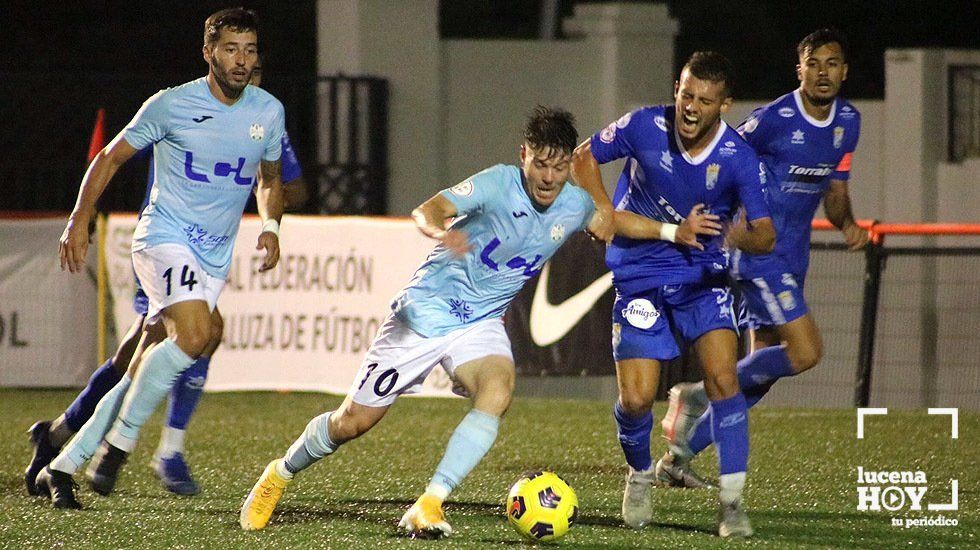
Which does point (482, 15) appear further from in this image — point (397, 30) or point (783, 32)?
point (397, 30)

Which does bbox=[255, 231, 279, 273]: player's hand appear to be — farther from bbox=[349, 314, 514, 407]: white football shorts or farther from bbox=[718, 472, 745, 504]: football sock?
bbox=[718, 472, 745, 504]: football sock

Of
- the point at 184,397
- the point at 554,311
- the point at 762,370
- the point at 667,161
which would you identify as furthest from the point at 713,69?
the point at 554,311

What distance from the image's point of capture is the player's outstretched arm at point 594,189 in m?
7.02

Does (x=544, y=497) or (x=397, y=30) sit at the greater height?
(x=397, y=30)

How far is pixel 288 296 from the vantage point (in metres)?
12.7

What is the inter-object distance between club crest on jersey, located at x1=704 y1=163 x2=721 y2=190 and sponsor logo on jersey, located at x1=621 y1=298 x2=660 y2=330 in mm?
518

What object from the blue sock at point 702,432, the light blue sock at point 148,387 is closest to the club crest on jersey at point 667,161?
the blue sock at point 702,432

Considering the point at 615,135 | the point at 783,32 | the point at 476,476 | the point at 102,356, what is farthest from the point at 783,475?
the point at 783,32

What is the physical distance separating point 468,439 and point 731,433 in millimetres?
1043

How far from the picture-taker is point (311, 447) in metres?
6.90

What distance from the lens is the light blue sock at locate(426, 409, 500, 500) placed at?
22.0 ft

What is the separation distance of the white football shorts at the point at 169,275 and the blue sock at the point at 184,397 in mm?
605

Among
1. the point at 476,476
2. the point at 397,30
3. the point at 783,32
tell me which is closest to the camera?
the point at 476,476

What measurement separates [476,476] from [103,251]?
5.28 m
